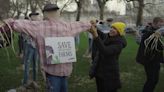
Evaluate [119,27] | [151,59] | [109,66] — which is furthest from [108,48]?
[151,59]

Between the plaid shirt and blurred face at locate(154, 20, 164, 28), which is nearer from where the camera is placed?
the plaid shirt

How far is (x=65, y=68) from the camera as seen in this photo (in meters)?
6.63

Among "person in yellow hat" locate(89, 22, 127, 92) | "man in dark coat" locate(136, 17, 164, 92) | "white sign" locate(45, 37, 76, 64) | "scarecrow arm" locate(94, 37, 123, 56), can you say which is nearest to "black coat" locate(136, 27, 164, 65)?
"man in dark coat" locate(136, 17, 164, 92)

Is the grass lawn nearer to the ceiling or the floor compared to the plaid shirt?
nearer to the floor

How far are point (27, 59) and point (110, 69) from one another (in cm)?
353

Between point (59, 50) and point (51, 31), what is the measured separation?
0.31 m

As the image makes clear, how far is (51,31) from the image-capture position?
6492 millimetres

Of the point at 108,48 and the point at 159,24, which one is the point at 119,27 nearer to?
the point at 108,48

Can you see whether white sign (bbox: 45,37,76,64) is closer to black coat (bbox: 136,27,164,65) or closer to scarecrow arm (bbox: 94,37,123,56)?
scarecrow arm (bbox: 94,37,123,56)

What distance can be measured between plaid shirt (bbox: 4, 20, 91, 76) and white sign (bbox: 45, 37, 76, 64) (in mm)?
59

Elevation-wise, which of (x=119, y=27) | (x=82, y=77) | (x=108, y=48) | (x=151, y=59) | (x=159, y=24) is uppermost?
(x=119, y=27)

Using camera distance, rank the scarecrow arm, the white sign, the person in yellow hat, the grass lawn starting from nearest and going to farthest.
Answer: the white sign < the scarecrow arm < the person in yellow hat < the grass lawn

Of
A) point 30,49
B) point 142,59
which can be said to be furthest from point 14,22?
point 30,49

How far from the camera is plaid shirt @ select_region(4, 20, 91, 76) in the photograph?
636cm
